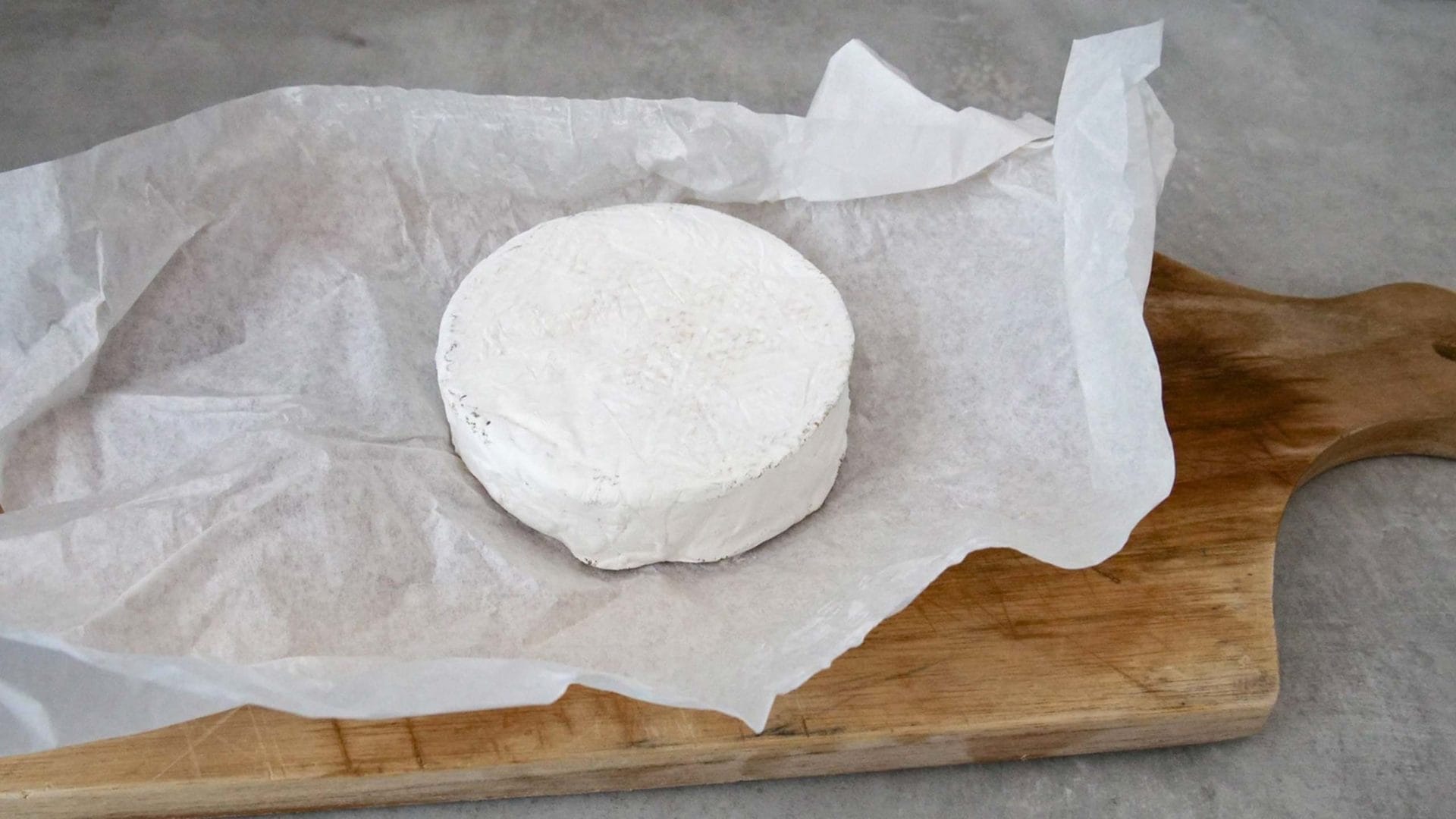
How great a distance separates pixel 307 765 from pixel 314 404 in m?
0.38

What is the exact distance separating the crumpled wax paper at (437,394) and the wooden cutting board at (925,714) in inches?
2.5

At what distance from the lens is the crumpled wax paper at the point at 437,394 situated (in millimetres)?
991

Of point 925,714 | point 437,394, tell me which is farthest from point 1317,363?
point 437,394

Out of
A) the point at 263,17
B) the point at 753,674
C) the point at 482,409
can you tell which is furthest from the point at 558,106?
the point at 263,17

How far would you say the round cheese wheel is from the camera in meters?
1.12

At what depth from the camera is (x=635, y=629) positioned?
3.50 feet

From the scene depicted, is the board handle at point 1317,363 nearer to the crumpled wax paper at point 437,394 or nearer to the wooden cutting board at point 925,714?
the wooden cutting board at point 925,714

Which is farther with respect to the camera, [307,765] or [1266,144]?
[1266,144]

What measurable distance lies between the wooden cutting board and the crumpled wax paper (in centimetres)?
6

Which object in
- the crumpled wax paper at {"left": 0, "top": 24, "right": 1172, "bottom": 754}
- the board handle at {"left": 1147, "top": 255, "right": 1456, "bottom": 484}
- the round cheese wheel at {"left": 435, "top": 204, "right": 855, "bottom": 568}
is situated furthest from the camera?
the board handle at {"left": 1147, "top": 255, "right": 1456, "bottom": 484}

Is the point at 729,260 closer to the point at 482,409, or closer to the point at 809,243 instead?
the point at 809,243

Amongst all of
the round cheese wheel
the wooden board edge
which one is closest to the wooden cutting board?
the wooden board edge

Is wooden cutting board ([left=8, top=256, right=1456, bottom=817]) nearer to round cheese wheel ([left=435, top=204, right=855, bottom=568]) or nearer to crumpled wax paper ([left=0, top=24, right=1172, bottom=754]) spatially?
crumpled wax paper ([left=0, top=24, right=1172, bottom=754])

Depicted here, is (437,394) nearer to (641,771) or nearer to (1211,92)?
(641,771)
